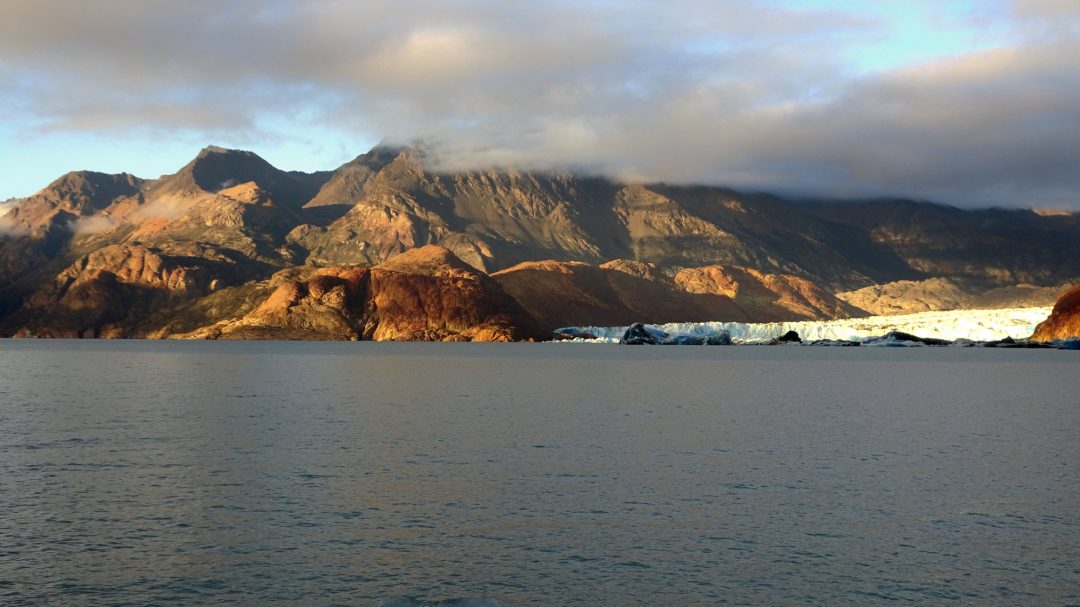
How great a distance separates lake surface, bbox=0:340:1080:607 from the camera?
2619 centimetres

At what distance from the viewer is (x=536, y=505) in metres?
36.3

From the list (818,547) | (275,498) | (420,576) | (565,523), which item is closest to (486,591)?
(420,576)

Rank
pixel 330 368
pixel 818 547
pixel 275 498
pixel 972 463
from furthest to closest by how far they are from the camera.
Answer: pixel 330 368 < pixel 972 463 < pixel 275 498 < pixel 818 547

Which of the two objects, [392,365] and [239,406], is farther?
[392,365]

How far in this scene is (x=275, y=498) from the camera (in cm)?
3762

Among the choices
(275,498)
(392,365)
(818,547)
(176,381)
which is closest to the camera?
(818,547)

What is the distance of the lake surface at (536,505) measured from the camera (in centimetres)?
2619

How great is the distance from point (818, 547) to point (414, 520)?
1447 centimetres

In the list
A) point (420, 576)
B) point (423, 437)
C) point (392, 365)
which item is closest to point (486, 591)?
point (420, 576)

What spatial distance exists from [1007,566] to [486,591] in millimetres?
16207

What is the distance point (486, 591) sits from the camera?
25.6 meters

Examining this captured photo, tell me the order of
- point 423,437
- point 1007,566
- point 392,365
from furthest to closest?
point 392,365 < point 423,437 < point 1007,566

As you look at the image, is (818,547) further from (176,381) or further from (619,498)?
(176,381)

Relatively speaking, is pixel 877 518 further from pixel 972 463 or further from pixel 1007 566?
pixel 972 463
